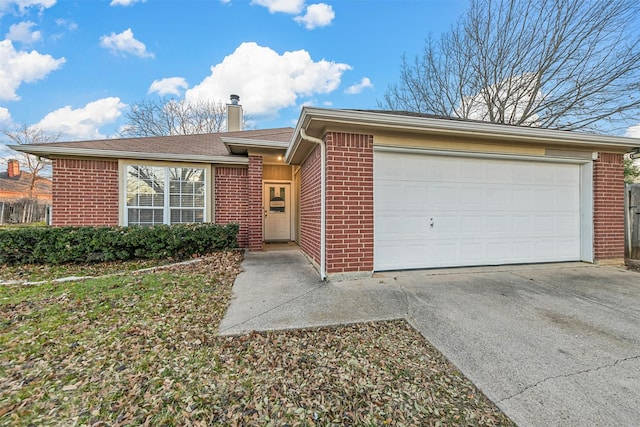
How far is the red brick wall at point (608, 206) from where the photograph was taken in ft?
17.3

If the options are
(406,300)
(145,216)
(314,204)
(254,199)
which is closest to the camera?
(406,300)

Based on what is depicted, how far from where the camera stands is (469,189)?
4836 millimetres

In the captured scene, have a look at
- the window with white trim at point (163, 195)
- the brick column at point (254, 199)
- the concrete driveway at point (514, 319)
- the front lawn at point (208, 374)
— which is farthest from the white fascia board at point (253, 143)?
the front lawn at point (208, 374)

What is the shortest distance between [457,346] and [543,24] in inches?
525

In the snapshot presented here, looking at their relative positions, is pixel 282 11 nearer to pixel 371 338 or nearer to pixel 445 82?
pixel 445 82

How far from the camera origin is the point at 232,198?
7.27 m

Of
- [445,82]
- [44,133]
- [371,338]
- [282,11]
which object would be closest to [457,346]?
[371,338]

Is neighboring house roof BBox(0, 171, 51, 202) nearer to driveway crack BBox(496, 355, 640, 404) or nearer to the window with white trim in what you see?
the window with white trim

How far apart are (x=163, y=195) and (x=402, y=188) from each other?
5.92 metres

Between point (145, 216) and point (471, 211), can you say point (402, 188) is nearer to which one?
point (471, 211)

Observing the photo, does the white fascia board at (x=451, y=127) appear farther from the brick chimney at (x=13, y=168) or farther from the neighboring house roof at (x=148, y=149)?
the brick chimney at (x=13, y=168)

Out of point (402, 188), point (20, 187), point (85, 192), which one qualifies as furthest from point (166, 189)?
point (20, 187)

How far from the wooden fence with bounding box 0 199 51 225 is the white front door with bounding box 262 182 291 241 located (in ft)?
43.9

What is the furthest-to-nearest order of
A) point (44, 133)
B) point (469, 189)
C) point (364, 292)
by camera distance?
point (44, 133), point (469, 189), point (364, 292)
